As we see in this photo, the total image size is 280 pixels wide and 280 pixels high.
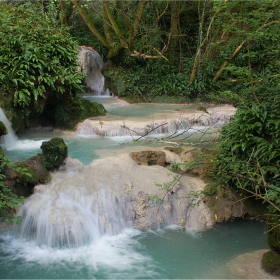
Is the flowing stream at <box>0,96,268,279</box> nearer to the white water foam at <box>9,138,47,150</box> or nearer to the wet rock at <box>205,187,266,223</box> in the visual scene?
the wet rock at <box>205,187,266,223</box>

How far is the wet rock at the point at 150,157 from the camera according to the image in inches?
296

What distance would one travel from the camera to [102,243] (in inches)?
233

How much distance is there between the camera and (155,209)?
21.5 ft

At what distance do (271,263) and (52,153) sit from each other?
431 cm

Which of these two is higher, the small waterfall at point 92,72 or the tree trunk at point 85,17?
the tree trunk at point 85,17

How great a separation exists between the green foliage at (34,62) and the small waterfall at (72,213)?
3819 mm

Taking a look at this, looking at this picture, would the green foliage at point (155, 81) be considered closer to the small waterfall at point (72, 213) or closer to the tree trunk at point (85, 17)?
the tree trunk at point (85, 17)

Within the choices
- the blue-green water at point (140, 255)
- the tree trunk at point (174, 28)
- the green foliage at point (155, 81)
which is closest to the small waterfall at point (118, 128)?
the blue-green water at point (140, 255)

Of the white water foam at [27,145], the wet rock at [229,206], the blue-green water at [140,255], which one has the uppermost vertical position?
the white water foam at [27,145]

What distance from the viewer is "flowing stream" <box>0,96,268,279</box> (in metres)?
5.21

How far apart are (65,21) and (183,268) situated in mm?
16722

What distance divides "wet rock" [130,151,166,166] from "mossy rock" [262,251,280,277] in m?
3.02

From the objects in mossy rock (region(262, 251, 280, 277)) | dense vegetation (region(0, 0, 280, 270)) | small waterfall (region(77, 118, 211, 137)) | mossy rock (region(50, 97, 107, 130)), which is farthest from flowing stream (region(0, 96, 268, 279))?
mossy rock (region(50, 97, 107, 130))

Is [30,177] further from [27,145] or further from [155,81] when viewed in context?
[155,81]
